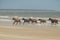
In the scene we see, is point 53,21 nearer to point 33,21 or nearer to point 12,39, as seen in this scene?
point 33,21

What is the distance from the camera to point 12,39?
966cm

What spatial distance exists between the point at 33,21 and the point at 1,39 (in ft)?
34.2

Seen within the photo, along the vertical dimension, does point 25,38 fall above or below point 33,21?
below

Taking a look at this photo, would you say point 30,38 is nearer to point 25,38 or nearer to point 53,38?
point 25,38

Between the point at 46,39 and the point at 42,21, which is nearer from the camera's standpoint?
the point at 46,39

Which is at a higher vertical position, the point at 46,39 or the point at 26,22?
the point at 26,22

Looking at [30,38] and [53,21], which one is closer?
[30,38]

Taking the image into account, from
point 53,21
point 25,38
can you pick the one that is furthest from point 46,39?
point 53,21

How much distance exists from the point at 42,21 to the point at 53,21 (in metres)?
1.16

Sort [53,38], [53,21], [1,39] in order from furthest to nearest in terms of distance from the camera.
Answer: [53,21] → [53,38] → [1,39]

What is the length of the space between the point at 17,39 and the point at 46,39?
56.6 inches

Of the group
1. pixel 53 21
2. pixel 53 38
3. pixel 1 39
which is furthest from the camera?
pixel 53 21

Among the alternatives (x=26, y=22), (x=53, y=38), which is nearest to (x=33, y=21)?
(x=26, y=22)

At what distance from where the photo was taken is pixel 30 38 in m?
10.1
